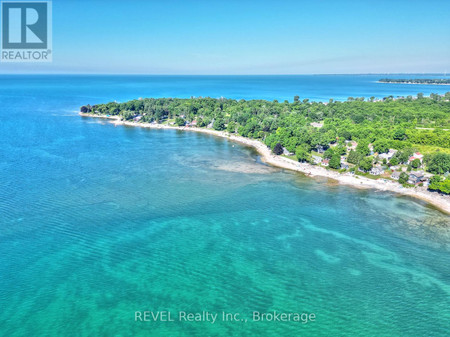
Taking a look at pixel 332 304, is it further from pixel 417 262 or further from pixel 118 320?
pixel 118 320

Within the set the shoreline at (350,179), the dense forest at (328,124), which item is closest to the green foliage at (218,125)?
the dense forest at (328,124)

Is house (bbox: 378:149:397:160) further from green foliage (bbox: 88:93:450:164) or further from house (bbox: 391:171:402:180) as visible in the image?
house (bbox: 391:171:402:180)

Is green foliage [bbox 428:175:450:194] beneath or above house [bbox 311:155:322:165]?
beneath

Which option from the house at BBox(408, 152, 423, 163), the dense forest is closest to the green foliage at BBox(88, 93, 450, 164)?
the dense forest

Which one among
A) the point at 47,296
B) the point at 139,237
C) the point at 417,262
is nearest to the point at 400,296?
the point at 417,262

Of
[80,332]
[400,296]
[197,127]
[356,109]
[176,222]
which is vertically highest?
[356,109]

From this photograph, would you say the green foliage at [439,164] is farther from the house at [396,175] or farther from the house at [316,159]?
the house at [316,159]

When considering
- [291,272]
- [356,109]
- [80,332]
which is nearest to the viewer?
[80,332]
